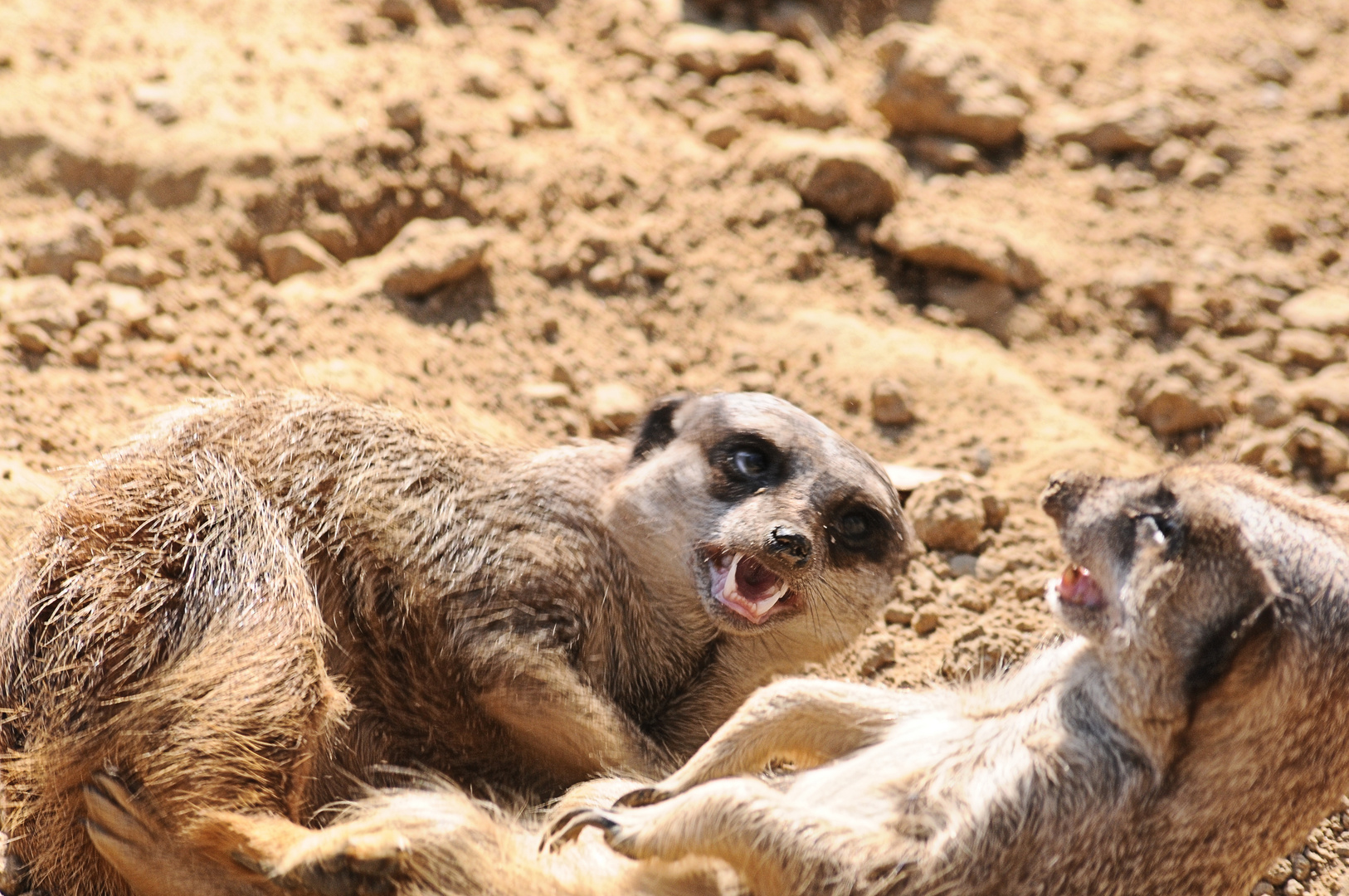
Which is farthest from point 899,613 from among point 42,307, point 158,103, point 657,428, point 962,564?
point 158,103

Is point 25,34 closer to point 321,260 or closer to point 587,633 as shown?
point 321,260

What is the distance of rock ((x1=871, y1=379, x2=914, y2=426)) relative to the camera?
4691mm

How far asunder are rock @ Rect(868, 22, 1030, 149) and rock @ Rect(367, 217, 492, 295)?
196cm

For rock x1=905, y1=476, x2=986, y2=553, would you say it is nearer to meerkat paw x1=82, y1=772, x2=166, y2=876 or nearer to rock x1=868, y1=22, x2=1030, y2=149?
rock x1=868, y1=22, x2=1030, y2=149

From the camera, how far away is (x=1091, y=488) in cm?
301

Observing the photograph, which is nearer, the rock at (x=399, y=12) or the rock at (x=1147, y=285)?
the rock at (x=1147, y=285)

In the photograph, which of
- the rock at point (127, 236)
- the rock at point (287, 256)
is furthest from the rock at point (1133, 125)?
the rock at point (127, 236)

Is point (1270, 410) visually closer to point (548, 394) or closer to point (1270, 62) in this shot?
point (1270, 62)

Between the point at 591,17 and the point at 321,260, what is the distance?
2.01 meters

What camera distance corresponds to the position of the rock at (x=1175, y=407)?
15.4 ft

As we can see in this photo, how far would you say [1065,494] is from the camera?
3.03 metres

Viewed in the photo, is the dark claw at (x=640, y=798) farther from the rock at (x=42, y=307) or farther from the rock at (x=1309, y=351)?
the rock at (x=1309, y=351)

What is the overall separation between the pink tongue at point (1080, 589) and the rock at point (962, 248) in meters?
2.35

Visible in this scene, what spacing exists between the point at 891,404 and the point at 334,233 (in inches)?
88.6
